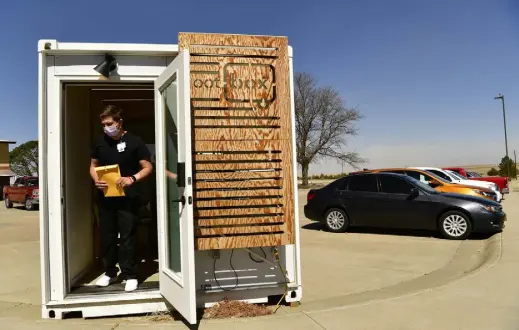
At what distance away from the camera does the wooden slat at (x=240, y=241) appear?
4352 mm

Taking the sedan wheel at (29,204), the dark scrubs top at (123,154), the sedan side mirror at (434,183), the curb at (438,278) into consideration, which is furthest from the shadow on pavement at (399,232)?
the sedan wheel at (29,204)

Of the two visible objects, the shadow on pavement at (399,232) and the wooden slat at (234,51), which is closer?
the wooden slat at (234,51)

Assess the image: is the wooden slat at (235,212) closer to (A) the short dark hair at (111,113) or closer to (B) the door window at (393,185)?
(A) the short dark hair at (111,113)

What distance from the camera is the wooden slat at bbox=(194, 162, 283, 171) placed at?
4406mm

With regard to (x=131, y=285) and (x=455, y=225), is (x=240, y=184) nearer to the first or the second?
(x=131, y=285)

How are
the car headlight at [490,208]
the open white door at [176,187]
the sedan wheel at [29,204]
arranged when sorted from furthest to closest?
the sedan wheel at [29,204], the car headlight at [490,208], the open white door at [176,187]

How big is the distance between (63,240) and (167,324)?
56.2 inches

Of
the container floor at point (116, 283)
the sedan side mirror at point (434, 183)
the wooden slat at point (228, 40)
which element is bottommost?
the container floor at point (116, 283)

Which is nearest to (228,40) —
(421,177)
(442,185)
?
(442,185)

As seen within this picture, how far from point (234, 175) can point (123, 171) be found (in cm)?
133

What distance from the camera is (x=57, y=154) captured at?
4.42 metres

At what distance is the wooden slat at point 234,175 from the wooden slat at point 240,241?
62 cm

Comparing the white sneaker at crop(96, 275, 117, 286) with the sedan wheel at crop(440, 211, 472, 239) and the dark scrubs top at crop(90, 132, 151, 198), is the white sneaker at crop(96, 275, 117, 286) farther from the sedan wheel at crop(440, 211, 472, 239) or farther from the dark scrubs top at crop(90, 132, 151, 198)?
the sedan wheel at crop(440, 211, 472, 239)

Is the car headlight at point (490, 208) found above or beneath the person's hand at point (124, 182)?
beneath
